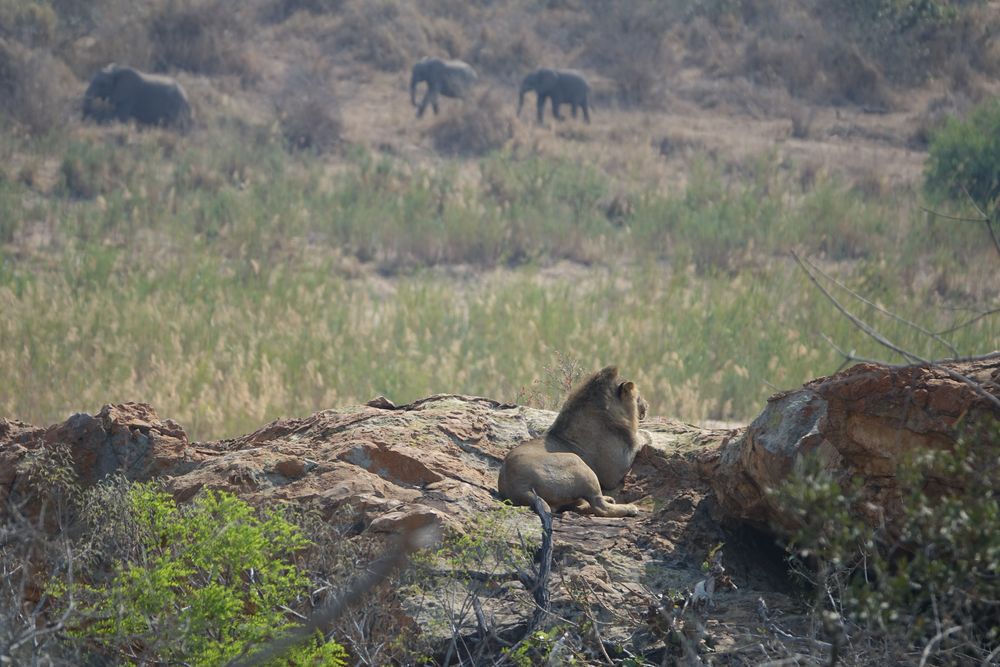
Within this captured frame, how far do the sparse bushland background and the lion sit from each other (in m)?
0.87

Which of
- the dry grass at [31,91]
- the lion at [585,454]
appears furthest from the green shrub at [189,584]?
the dry grass at [31,91]

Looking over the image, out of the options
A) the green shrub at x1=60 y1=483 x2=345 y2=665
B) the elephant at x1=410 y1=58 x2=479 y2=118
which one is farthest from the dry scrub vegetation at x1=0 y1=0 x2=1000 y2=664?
the elephant at x1=410 y1=58 x2=479 y2=118

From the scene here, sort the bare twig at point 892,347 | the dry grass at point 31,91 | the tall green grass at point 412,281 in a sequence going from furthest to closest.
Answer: the dry grass at point 31,91 < the tall green grass at point 412,281 < the bare twig at point 892,347

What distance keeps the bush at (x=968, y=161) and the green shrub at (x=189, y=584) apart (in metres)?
15.9

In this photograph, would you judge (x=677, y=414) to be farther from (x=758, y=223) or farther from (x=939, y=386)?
(x=758, y=223)

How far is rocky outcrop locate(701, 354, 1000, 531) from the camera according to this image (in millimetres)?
4094

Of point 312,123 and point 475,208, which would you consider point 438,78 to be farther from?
point 475,208

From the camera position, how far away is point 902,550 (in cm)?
419

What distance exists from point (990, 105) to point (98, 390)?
17.1m

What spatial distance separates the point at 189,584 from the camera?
4.39m

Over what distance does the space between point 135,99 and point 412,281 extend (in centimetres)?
1180

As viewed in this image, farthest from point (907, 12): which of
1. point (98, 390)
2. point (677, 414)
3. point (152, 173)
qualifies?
point (98, 390)

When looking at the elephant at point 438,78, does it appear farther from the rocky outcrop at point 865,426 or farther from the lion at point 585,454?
the rocky outcrop at point 865,426

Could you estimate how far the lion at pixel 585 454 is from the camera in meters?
5.12
